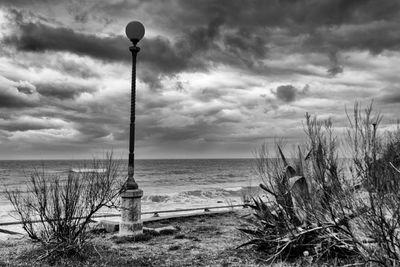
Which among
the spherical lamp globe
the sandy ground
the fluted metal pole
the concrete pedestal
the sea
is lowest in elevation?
the sea

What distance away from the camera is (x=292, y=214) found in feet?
21.7

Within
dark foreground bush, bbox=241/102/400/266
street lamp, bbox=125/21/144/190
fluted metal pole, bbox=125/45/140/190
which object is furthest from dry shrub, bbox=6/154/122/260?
dark foreground bush, bbox=241/102/400/266

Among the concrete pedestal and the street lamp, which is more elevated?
the street lamp

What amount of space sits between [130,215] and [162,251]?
163cm

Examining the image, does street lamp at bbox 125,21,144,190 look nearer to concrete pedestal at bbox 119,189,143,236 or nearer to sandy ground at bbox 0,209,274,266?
concrete pedestal at bbox 119,189,143,236

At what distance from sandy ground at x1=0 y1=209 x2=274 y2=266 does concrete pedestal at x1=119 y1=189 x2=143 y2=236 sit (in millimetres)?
359

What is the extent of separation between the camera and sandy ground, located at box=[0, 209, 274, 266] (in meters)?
6.62

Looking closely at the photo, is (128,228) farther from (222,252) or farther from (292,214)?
(292,214)

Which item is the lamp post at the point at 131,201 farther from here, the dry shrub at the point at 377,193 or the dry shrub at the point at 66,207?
the dry shrub at the point at 377,193

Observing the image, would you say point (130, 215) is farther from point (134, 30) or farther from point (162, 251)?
point (134, 30)

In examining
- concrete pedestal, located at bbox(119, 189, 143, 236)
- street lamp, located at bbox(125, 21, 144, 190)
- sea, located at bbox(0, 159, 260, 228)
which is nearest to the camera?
concrete pedestal, located at bbox(119, 189, 143, 236)

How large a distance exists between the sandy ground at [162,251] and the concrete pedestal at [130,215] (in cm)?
36

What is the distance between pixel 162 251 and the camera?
24.6 ft

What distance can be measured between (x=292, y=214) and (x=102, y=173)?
375cm
